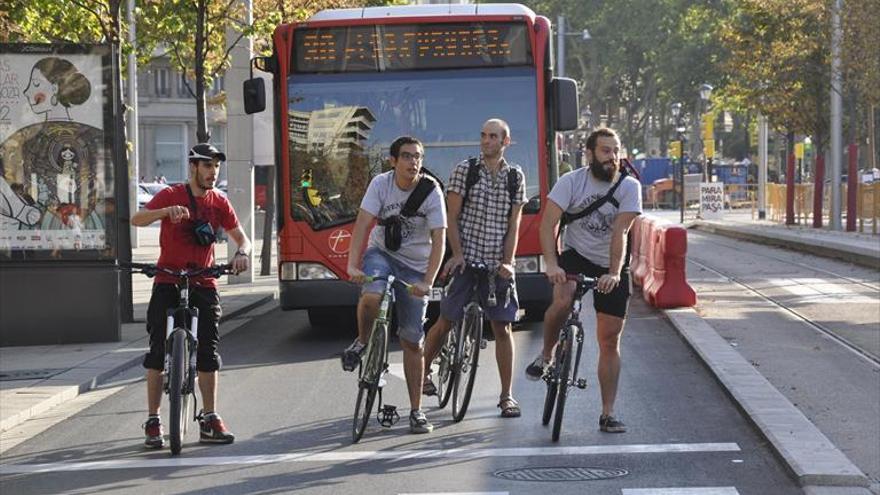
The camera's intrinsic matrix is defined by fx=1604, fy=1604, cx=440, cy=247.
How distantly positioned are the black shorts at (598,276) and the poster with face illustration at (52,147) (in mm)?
6672

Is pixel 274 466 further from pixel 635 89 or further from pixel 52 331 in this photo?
pixel 635 89

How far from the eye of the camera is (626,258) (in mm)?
9641

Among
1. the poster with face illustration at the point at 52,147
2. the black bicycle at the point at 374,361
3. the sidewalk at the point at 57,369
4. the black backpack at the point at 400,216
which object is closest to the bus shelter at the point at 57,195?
the poster with face illustration at the point at 52,147

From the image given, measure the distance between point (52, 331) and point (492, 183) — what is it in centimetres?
626

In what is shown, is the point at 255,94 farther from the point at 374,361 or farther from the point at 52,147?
the point at 374,361

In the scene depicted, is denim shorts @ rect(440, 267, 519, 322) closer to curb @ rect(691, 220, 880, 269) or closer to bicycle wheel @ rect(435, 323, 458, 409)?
bicycle wheel @ rect(435, 323, 458, 409)

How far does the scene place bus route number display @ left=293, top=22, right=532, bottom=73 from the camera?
14930mm

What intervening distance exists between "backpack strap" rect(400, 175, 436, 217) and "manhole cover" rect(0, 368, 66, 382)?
427 cm

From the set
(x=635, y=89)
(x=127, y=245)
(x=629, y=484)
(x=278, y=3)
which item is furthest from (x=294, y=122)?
(x=635, y=89)

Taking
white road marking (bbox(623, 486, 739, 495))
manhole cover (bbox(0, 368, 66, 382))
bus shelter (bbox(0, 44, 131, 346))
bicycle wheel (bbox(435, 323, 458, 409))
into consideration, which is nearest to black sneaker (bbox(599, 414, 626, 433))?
bicycle wheel (bbox(435, 323, 458, 409))

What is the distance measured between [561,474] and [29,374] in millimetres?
5912

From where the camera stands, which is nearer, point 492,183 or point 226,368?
point 492,183

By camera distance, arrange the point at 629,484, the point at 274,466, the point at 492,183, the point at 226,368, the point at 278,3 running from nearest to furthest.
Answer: the point at 629,484 → the point at 274,466 → the point at 492,183 → the point at 226,368 → the point at 278,3

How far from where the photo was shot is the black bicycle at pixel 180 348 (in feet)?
29.5
